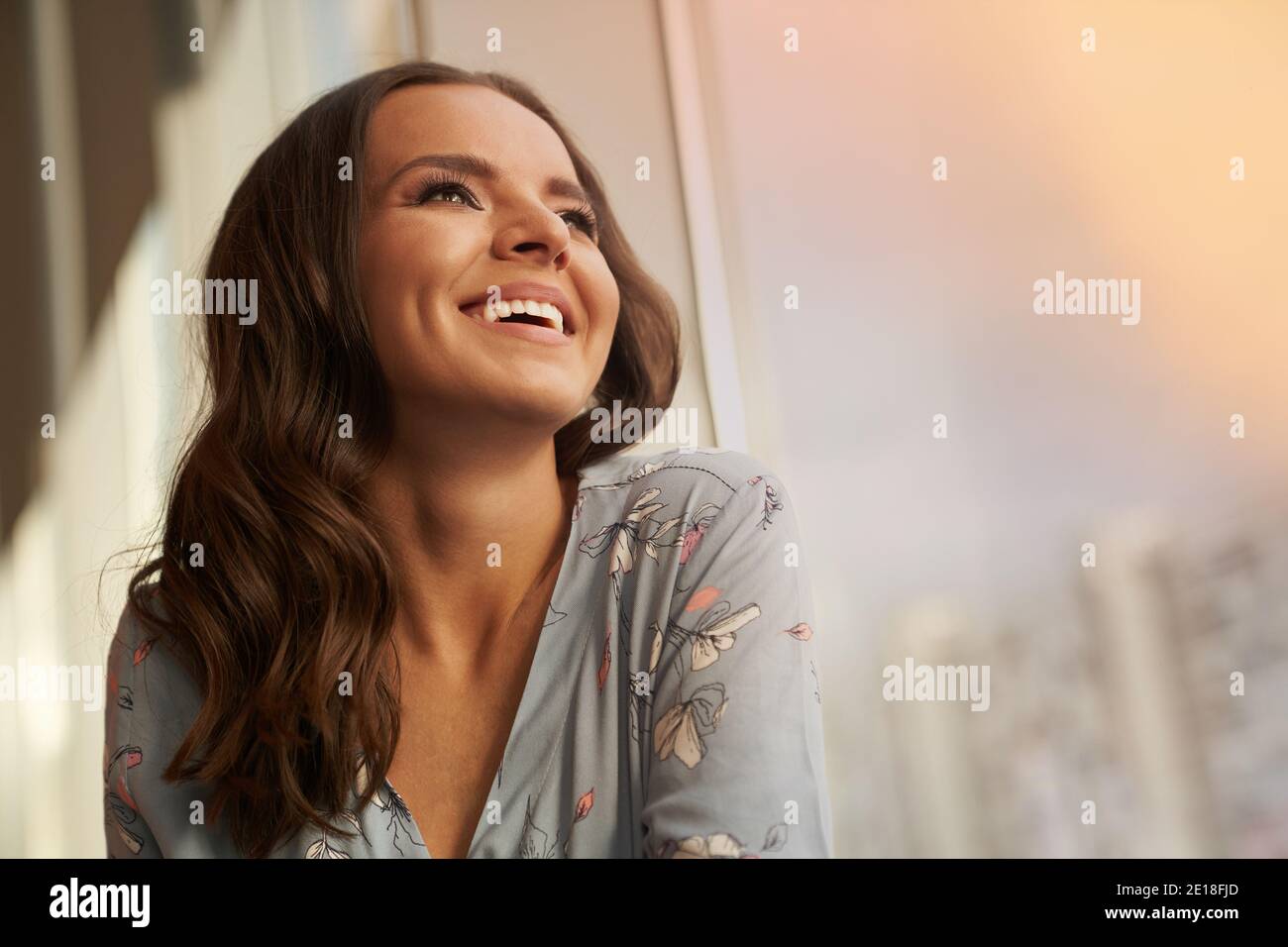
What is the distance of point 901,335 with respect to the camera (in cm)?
142

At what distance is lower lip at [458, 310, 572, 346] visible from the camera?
3.93 ft

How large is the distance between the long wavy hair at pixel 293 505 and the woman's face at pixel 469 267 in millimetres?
32

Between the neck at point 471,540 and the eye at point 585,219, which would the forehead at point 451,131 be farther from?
the neck at point 471,540

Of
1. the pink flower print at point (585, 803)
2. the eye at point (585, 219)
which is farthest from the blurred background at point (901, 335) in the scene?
the pink flower print at point (585, 803)

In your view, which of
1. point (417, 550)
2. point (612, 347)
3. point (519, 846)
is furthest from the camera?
point (612, 347)

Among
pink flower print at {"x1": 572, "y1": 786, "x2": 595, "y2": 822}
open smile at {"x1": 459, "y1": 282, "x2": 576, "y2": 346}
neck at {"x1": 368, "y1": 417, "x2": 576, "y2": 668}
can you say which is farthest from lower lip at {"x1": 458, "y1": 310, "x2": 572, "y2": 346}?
pink flower print at {"x1": 572, "y1": 786, "x2": 595, "y2": 822}

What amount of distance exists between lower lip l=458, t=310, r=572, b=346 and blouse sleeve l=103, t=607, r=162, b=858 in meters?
0.51

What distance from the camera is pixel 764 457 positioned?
143 cm

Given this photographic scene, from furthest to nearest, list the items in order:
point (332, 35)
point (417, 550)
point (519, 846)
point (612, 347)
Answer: point (332, 35), point (612, 347), point (417, 550), point (519, 846)

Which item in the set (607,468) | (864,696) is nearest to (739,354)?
(607,468)

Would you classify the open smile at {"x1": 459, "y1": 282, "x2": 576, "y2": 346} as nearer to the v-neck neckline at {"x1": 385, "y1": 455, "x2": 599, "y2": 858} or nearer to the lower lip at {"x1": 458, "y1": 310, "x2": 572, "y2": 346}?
the lower lip at {"x1": 458, "y1": 310, "x2": 572, "y2": 346}

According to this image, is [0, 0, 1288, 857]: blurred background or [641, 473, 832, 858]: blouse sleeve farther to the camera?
[0, 0, 1288, 857]: blurred background

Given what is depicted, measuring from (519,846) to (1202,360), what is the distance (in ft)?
3.38

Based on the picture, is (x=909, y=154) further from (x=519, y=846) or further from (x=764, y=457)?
(x=519, y=846)
